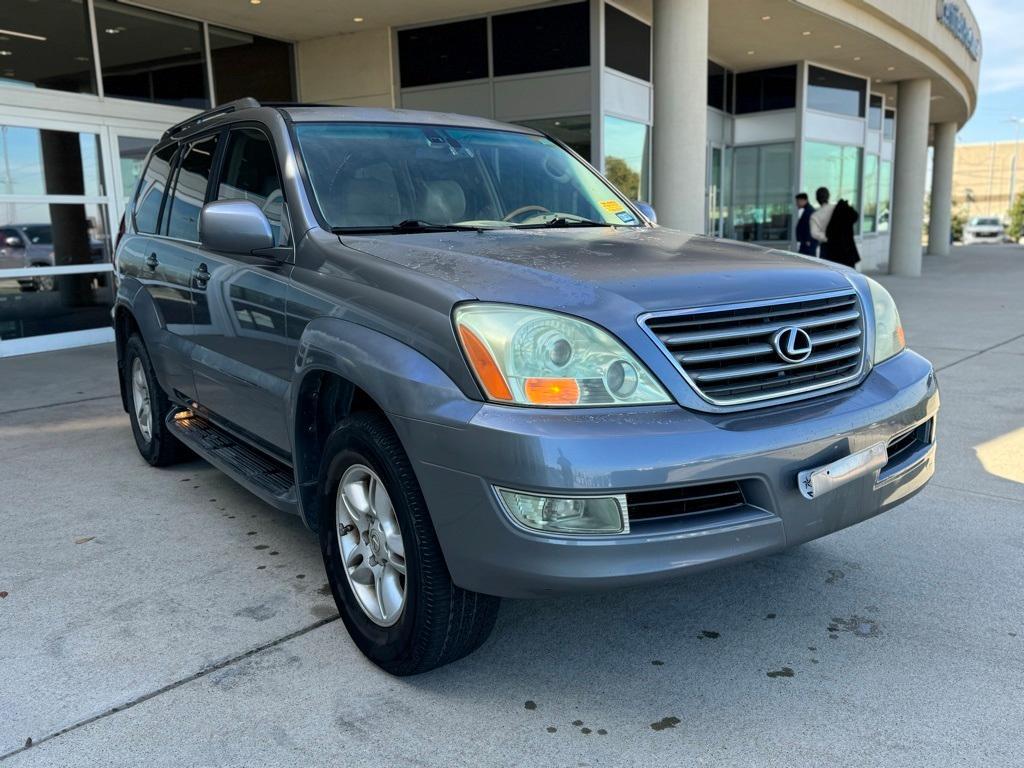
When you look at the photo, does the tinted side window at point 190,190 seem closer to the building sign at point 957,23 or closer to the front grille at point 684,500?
the front grille at point 684,500

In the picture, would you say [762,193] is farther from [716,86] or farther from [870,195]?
[870,195]

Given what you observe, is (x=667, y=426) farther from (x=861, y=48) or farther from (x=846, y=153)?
(x=846, y=153)

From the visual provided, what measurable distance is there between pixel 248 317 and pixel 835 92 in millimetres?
20261

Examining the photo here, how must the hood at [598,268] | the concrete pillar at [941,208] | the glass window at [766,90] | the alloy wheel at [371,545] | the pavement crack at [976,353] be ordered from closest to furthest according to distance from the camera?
the hood at [598,268] → the alloy wheel at [371,545] → the pavement crack at [976,353] → the glass window at [766,90] → the concrete pillar at [941,208]

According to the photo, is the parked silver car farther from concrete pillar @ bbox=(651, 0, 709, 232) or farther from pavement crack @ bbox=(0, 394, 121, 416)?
pavement crack @ bbox=(0, 394, 121, 416)

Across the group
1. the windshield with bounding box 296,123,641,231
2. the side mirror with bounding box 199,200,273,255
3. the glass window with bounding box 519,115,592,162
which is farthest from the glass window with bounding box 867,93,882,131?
the side mirror with bounding box 199,200,273,255

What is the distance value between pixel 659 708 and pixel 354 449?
3.95ft

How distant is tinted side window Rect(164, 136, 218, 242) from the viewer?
4.12 meters

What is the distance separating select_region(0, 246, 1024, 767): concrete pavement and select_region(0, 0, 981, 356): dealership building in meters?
6.93

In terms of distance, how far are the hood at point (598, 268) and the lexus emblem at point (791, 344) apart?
121 millimetres

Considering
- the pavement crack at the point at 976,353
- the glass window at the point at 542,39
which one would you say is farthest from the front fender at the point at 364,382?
the glass window at the point at 542,39

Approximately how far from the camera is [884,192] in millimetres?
25469

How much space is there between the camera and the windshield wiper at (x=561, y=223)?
3.57 m

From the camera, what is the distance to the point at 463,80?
43.9 ft
